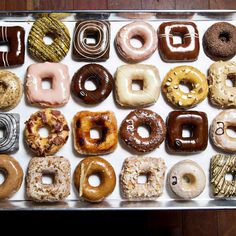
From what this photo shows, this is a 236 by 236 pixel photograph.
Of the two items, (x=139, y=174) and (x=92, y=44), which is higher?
(x=92, y=44)

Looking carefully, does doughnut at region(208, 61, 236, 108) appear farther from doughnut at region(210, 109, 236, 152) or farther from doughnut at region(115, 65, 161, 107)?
doughnut at region(115, 65, 161, 107)

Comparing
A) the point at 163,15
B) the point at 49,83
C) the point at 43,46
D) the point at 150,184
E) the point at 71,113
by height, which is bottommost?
the point at 150,184

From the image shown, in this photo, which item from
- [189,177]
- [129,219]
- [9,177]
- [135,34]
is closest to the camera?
[9,177]

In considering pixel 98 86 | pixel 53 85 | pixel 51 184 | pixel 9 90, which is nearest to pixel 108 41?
pixel 98 86

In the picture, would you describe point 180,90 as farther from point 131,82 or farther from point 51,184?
point 51,184

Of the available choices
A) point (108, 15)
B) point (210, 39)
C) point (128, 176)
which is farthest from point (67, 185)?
point (210, 39)

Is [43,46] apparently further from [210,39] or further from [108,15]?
[210,39]

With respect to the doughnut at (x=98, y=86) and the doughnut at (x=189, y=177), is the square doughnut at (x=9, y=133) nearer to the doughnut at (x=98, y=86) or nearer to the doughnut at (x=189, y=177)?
the doughnut at (x=98, y=86)
